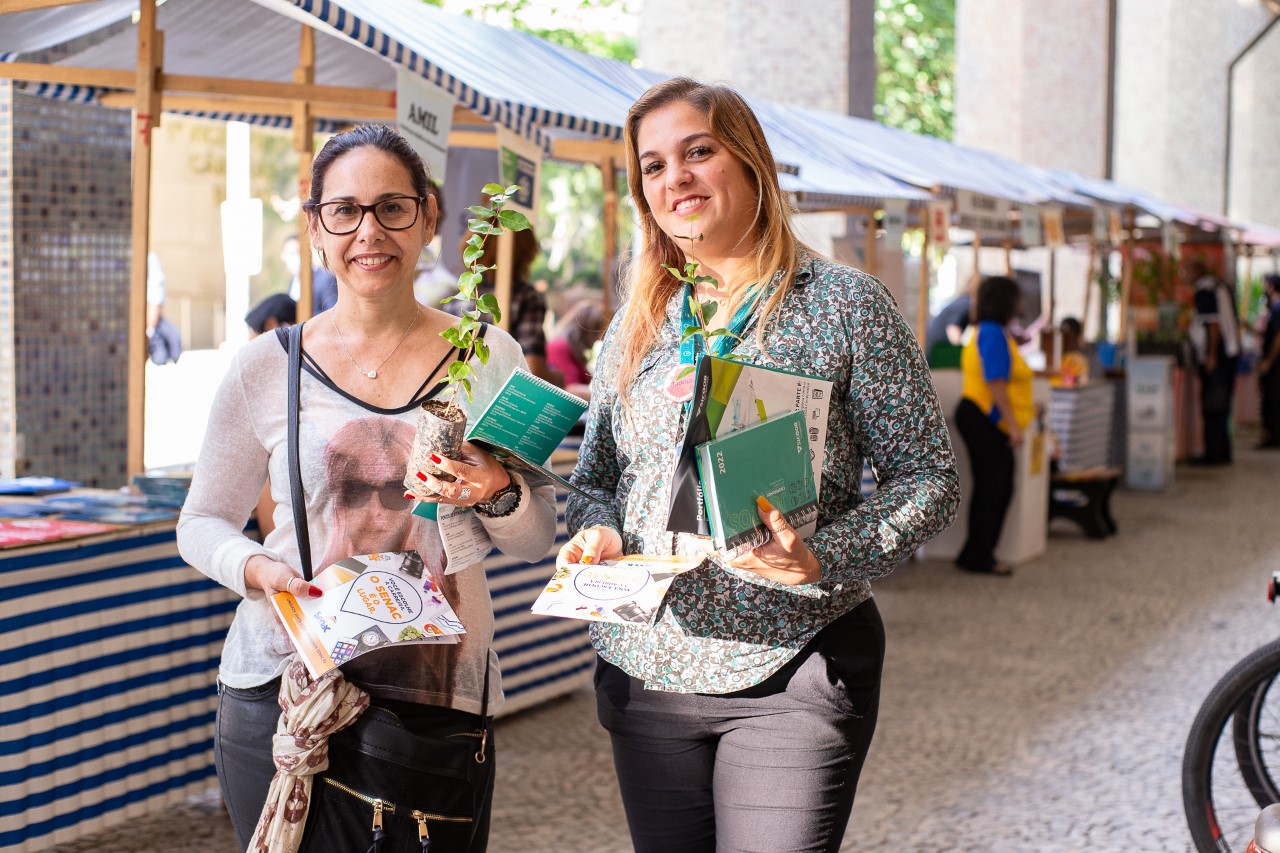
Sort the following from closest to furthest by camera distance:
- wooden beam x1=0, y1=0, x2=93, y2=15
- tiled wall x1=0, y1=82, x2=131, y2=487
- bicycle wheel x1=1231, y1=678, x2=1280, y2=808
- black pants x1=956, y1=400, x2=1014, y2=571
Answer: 1. bicycle wheel x1=1231, y1=678, x2=1280, y2=808
2. wooden beam x1=0, y1=0, x2=93, y2=15
3. tiled wall x1=0, y1=82, x2=131, y2=487
4. black pants x1=956, y1=400, x2=1014, y2=571

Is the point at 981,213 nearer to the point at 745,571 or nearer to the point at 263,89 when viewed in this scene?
the point at 263,89

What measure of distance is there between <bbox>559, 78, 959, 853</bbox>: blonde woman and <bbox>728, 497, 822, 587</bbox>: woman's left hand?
0.12m

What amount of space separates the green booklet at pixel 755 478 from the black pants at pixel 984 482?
22.2 feet

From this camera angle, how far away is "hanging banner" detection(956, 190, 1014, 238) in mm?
9633

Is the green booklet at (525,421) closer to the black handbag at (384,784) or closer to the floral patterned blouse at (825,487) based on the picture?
the floral patterned blouse at (825,487)

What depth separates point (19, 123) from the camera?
5.94 m

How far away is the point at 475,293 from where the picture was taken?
6.20 feet

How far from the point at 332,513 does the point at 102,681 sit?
1.77m

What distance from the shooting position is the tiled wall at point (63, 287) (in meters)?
5.95

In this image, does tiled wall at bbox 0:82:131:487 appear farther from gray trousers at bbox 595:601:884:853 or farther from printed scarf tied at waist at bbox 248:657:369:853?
gray trousers at bbox 595:601:884:853

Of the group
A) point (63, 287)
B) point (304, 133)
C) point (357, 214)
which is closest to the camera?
point (357, 214)

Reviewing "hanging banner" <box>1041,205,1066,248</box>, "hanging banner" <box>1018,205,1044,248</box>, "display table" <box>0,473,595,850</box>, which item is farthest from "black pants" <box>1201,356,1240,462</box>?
"display table" <box>0,473,595,850</box>

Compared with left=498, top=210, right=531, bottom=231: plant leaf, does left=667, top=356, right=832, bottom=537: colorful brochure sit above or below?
below

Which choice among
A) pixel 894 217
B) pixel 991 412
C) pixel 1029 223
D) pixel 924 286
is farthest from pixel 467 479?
pixel 1029 223
